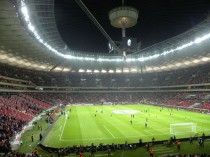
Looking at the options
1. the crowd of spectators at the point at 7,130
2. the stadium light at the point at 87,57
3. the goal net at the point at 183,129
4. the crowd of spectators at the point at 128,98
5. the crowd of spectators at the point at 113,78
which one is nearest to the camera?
the crowd of spectators at the point at 7,130

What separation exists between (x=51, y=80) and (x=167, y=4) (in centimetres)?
7952

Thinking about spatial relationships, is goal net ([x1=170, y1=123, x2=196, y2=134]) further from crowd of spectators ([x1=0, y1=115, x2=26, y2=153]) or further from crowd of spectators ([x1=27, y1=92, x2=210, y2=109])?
crowd of spectators ([x1=27, y1=92, x2=210, y2=109])

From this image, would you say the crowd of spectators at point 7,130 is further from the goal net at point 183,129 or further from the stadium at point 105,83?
the goal net at point 183,129

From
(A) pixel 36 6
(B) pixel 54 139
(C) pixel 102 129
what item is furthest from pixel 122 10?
(B) pixel 54 139

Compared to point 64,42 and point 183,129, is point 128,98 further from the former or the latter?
point 183,129

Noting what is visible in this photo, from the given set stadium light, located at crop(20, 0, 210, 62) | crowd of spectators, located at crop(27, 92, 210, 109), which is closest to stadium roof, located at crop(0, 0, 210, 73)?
stadium light, located at crop(20, 0, 210, 62)

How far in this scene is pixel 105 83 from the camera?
122m

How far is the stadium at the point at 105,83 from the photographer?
2981cm

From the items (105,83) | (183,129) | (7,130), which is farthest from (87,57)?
(7,130)

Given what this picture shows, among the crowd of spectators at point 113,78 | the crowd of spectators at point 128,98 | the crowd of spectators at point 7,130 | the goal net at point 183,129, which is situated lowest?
the goal net at point 183,129

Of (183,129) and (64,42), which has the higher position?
(64,42)

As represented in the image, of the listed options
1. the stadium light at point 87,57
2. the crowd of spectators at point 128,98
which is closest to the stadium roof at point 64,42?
the stadium light at point 87,57

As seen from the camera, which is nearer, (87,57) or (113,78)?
(87,57)

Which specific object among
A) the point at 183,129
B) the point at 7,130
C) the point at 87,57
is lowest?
the point at 183,129
